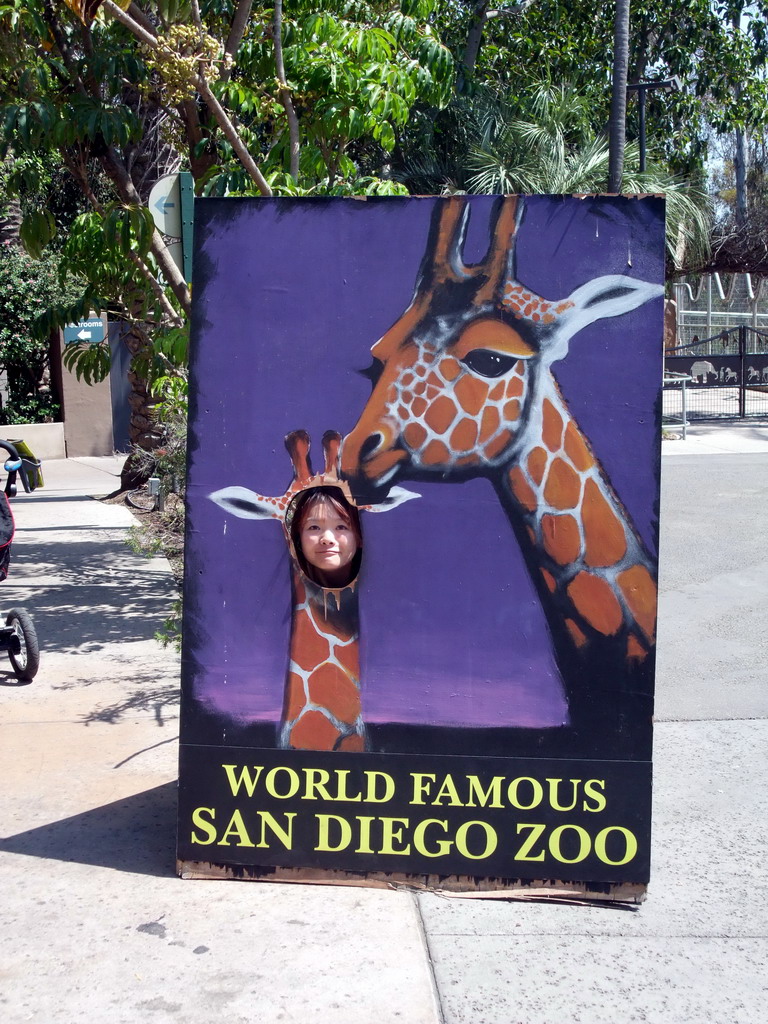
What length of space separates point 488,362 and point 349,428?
54 centimetres

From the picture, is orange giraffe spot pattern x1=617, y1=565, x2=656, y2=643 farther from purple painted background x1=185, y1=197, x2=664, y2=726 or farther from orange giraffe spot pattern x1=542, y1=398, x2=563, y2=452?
orange giraffe spot pattern x1=542, y1=398, x2=563, y2=452

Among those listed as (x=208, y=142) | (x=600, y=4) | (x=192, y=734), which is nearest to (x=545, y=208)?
(x=192, y=734)

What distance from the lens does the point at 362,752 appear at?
151 inches

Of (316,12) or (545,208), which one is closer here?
(545,208)

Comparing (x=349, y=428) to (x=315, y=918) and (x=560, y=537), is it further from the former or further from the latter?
(x=315, y=918)

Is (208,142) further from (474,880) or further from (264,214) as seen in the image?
(474,880)

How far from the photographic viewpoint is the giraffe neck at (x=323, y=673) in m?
3.85

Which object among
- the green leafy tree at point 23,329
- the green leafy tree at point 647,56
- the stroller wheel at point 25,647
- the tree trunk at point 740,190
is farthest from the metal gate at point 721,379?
the stroller wheel at point 25,647

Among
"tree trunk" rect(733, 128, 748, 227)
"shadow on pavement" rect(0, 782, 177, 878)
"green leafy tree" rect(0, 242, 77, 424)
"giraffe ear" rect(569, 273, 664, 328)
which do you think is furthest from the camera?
"tree trunk" rect(733, 128, 748, 227)

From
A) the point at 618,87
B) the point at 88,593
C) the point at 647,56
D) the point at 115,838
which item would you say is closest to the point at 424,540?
the point at 115,838

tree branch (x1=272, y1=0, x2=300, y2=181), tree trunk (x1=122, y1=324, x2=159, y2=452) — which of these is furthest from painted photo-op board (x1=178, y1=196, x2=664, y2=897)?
tree trunk (x1=122, y1=324, x2=159, y2=452)

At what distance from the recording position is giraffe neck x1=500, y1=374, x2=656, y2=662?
3.77 m

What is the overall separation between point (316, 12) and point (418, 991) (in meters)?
5.96

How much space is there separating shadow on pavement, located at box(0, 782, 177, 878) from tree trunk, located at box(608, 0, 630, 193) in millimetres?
11053
